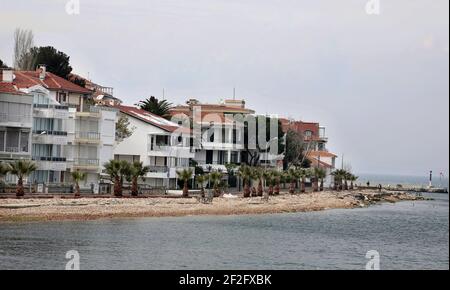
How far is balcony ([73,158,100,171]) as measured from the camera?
271ft

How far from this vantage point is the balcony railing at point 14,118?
7406cm

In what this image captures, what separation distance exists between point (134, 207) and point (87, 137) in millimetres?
14735

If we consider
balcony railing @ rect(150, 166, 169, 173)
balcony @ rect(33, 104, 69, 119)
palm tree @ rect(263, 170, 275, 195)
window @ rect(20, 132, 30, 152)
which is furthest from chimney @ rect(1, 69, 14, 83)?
palm tree @ rect(263, 170, 275, 195)

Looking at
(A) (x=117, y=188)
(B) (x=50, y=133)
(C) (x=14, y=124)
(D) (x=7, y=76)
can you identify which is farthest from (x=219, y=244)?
(D) (x=7, y=76)

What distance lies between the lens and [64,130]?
80.6 meters

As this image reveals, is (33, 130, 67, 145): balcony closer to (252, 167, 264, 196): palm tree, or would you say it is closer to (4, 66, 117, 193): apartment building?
(4, 66, 117, 193): apartment building

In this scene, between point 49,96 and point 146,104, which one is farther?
point 146,104

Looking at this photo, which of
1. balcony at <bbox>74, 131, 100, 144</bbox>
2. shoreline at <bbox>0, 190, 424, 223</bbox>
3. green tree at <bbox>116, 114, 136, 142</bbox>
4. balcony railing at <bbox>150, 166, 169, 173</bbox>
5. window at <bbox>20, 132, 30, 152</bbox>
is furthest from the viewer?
green tree at <bbox>116, 114, 136, 142</bbox>

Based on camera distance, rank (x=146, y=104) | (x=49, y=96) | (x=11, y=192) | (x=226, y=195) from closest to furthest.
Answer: (x=11, y=192) → (x=49, y=96) → (x=226, y=195) → (x=146, y=104)

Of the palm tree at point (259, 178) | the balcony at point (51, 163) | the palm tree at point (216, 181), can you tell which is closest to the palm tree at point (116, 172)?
the balcony at point (51, 163)
